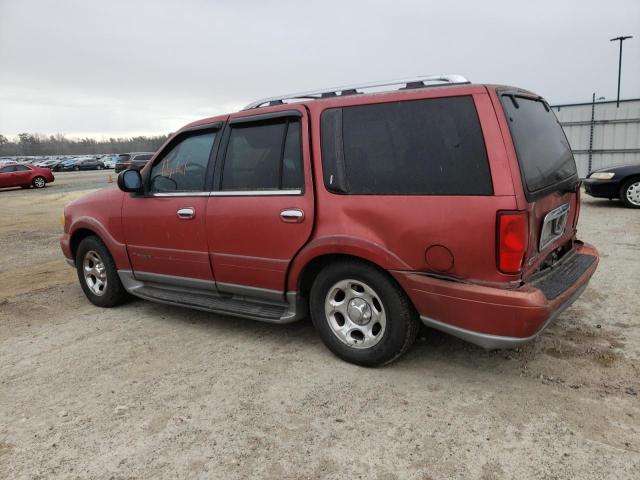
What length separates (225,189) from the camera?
392cm

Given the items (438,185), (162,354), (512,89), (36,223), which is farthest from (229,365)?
(36,223)

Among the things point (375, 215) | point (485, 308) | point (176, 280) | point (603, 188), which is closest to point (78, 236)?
point (176, 280)

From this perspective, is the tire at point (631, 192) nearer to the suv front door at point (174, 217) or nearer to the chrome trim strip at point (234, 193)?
the chrome trim strip at point (234, 193)

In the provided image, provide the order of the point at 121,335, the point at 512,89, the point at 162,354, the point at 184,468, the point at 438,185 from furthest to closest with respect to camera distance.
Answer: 1. the point at 121,335
2. the point at 162,354
3. the point at 512,89
4. the point at 438,185
5. the point at 184,468

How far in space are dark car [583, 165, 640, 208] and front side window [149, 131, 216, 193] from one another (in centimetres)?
920

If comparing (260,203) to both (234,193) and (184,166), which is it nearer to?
(234,193)

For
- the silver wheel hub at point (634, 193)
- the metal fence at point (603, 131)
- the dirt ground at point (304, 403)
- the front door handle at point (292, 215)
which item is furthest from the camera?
the metal fence at point (603, 131)

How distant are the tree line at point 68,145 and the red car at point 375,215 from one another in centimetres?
8866

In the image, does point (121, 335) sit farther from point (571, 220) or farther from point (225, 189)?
point (571, 220)

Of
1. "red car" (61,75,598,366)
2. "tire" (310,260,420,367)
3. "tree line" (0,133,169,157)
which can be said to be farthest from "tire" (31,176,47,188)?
"tree line" (0,133,169,157)

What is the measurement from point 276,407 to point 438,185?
1661 millimetres

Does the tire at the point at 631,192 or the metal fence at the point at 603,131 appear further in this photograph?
the metal fence at the point at 603,131

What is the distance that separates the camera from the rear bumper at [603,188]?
Answer: 33.3ft

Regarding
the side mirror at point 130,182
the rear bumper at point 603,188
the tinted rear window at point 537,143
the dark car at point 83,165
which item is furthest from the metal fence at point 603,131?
the dark car at point 83,165
